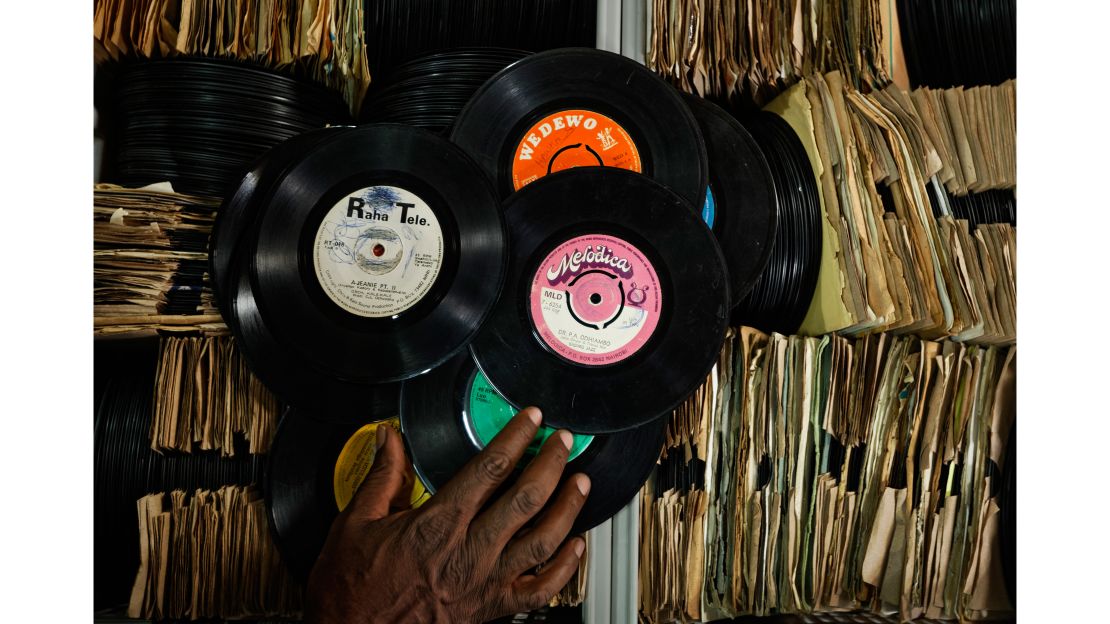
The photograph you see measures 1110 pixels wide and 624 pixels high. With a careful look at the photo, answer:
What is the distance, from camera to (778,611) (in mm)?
1359

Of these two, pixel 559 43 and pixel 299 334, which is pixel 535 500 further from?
pixel 559 43

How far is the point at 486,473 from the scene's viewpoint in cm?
107

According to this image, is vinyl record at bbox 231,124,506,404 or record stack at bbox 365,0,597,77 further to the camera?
record stack at bbox 365,0,597,77

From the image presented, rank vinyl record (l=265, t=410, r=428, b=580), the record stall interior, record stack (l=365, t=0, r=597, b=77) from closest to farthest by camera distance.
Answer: the record stall interior < vinyl record (l=265, t=410, r=428, b=580) < record stack (l=365, t=0, r=597, b=77)

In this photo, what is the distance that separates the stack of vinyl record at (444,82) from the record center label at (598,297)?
38 cm

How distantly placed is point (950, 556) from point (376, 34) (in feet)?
5.49

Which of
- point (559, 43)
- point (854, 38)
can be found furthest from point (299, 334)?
point (854, 38)

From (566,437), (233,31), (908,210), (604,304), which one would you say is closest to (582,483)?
(566,437)

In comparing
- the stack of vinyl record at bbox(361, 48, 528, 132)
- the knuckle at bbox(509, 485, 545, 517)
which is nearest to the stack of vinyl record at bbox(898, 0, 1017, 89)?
the stack of vinyl record at bbox(361, 48, 528, 132)

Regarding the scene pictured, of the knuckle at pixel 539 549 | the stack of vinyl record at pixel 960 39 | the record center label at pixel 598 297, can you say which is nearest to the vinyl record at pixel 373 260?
the record center label at pixel 598 297

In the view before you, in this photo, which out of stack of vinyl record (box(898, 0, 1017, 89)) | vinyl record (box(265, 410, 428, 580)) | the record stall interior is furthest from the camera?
stack of vinyl record (box(898, 0, 1017, 89))

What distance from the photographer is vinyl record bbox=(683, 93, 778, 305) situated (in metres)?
1.25

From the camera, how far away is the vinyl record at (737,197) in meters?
1.25

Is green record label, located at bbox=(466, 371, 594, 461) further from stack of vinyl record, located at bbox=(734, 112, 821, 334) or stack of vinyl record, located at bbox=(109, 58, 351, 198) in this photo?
stack of vinyl record, located at bbox=(109, 58, 351, 198)
